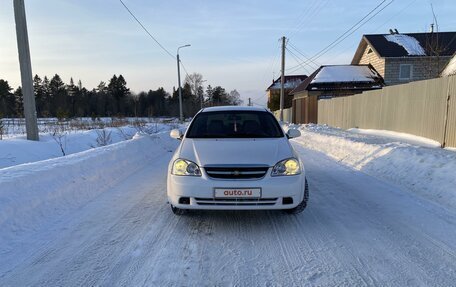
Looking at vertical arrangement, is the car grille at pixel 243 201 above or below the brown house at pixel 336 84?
below

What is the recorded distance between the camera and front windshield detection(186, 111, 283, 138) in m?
5.54

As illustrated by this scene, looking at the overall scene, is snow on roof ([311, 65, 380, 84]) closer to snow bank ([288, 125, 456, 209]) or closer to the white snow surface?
the white snow surface

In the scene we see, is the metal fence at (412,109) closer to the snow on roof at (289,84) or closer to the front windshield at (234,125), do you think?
the front windshield at (234,125)

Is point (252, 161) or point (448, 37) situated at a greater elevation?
point (448, 37)

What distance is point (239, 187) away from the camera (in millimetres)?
4172

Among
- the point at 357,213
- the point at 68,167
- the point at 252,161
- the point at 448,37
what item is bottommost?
the point at 357,213

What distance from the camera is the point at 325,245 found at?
12.8ft

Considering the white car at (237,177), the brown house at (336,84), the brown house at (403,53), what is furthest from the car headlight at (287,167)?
the brown house at (403,53)

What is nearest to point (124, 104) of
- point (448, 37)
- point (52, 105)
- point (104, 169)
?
point (52, 105)

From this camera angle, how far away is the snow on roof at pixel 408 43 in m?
31.1

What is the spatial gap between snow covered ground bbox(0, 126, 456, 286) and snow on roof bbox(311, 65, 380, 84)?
26.1m

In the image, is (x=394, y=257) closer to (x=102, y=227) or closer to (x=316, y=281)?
(x=316, y=281)

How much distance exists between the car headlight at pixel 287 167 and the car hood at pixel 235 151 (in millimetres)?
64

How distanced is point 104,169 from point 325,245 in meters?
5.42
